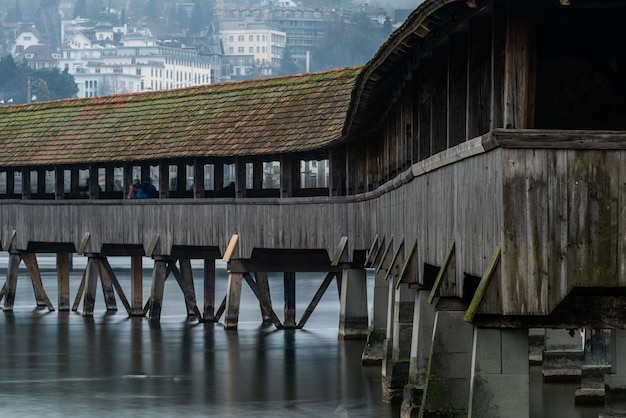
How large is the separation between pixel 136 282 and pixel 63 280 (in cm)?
440

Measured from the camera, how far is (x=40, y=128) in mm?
47406

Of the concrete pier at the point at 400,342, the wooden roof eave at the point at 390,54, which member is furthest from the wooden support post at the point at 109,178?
the concrete pier at the point at 400,342

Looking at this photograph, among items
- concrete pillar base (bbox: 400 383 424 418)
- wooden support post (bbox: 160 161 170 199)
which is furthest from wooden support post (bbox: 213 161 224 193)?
concrete pillar base (bbox: 400 383 424 418)

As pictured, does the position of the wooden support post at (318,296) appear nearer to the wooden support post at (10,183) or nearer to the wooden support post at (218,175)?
the wooden support post at (218,175)

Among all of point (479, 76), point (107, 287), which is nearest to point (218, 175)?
point (107, 287)

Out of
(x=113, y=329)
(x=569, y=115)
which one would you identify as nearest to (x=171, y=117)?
(x=113, y=329)

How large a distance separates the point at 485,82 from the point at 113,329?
26.6 metres

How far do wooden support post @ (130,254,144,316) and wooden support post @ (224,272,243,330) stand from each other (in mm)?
4451

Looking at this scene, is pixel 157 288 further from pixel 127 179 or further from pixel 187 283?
pixel 127 179

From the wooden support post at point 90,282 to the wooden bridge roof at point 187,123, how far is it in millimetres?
2838

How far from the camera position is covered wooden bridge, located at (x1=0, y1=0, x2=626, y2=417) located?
12.7 metres

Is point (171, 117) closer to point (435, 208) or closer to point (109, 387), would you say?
point (109, 387)

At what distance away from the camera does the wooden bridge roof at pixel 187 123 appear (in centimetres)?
3609

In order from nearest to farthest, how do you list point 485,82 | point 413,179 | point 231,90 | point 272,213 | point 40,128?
point 485,82 → point 413,179 → point 272,213 → point 231,90 → point 40,128
